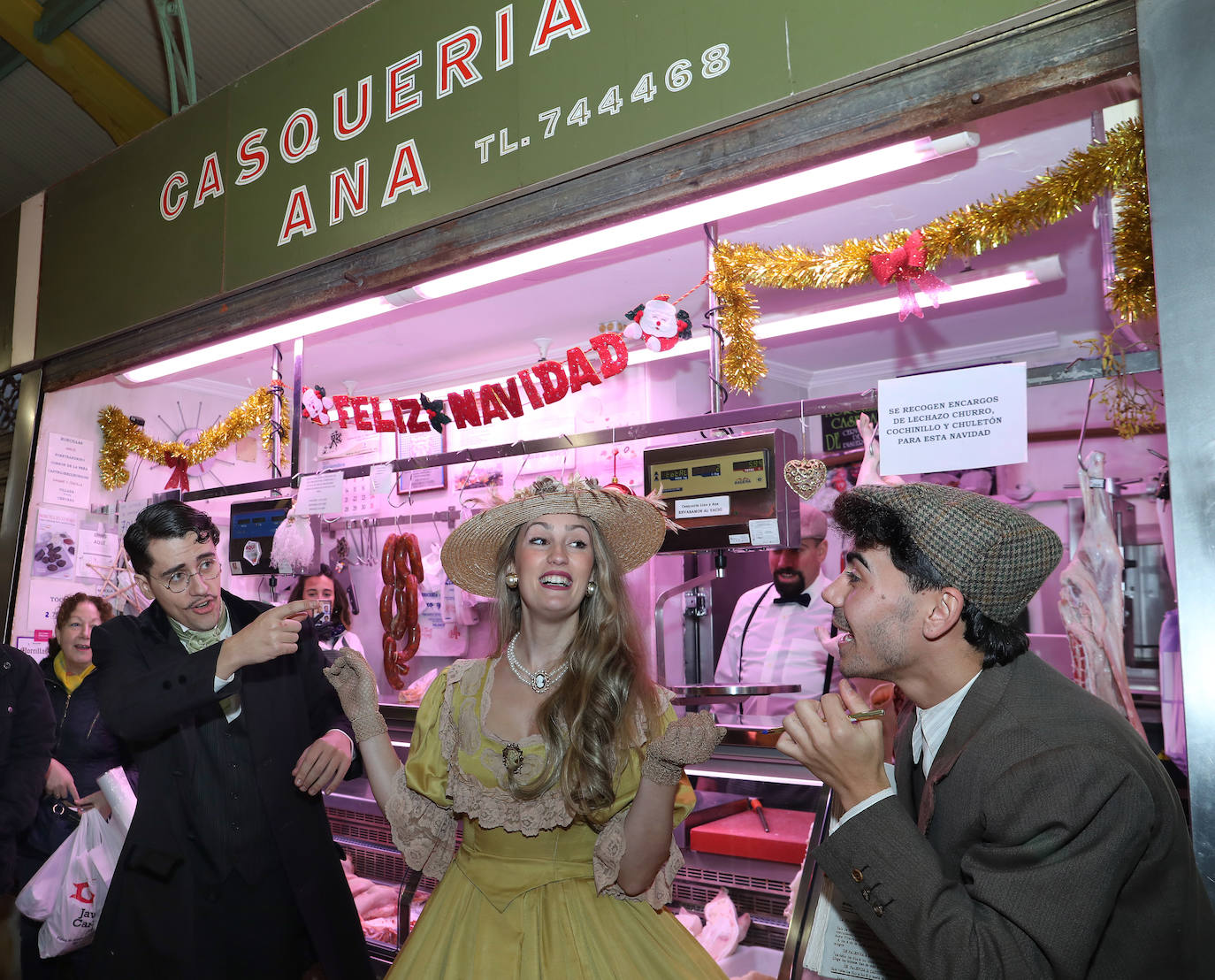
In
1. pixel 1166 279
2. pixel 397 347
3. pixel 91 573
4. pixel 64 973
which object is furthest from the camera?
pixel 397 347

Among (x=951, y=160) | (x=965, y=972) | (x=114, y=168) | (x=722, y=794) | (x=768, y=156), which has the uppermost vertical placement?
(x=114, y=168)

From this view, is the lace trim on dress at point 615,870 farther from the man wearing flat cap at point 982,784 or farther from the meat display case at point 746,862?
the man wearing flat cap at point 982,784

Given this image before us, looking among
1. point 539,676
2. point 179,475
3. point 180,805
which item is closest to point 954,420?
point 539,676

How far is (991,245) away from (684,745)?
1895 mm

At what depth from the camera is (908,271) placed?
3064 mm

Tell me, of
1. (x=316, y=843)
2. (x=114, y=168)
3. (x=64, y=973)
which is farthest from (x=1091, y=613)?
(x=114, y=168)

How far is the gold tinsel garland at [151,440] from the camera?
5.38m

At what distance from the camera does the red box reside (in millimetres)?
2898

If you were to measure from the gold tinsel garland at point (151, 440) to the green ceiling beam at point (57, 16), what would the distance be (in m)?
2.32

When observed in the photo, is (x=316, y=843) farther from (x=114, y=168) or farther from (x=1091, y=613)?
(x=114, y=168)

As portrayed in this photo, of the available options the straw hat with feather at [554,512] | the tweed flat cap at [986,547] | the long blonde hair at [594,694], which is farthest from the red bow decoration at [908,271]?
the tweed flat cap at [986,547]

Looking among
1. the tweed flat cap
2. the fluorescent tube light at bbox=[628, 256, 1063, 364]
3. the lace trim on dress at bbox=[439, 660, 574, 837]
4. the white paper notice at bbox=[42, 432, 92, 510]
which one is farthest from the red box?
the white paper notice at bbox=[42, 432, 92, 510]

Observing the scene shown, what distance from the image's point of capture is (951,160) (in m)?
4.16

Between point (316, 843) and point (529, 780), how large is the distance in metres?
0.96
